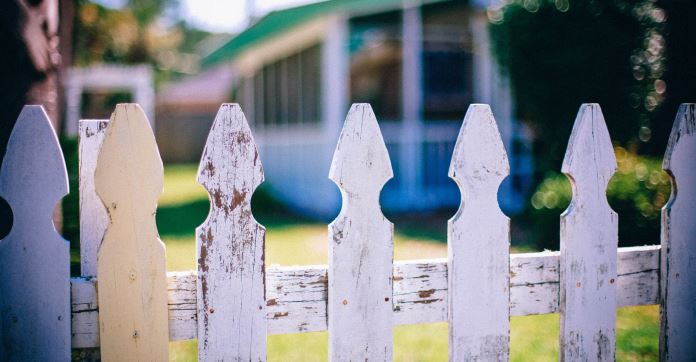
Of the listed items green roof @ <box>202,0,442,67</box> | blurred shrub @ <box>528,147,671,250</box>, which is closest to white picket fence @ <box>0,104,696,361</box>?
blurred shrub @ <box>528,147,671,250</box>

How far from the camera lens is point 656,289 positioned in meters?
2.23

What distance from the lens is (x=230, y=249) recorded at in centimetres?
179

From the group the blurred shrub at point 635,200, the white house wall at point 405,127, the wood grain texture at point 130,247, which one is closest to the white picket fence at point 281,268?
the wood grain texture at point 130,247

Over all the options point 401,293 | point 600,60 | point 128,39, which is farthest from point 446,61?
point 128,39

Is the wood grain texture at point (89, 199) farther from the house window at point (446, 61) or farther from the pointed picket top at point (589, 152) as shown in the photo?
the house window at point (446, 61)

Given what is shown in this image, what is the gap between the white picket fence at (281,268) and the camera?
1708 millimetres

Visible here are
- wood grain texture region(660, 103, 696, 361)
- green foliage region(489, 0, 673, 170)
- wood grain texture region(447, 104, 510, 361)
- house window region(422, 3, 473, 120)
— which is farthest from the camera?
house window region(422, 3, 473, 120)

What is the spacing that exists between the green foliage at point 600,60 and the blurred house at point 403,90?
1.02m

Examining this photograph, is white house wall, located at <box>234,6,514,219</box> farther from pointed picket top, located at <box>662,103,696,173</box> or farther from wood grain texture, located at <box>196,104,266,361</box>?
wood grain texture, located at <box>196,104,266,361</box>

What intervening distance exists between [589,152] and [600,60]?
16.4 ft

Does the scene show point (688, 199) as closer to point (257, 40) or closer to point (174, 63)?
point (257, 40)

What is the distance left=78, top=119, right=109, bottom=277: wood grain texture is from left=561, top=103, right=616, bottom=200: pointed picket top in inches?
61.3

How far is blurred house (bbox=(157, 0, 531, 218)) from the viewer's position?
917cm

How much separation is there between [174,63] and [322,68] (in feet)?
109
